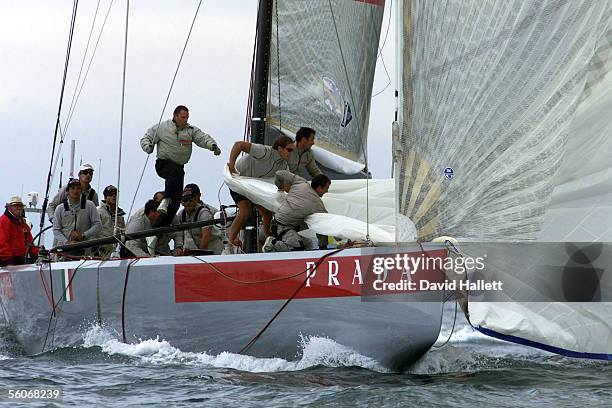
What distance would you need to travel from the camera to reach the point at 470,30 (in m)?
7.06

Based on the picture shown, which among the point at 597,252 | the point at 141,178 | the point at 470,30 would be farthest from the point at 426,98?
the point at 141,178

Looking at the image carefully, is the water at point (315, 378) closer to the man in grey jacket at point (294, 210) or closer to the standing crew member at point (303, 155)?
the man in grey jacket at point (294, 210)

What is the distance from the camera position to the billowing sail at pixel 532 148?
6.88m

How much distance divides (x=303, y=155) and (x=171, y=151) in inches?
49.6

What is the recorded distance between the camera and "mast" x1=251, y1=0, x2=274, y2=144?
1000cm

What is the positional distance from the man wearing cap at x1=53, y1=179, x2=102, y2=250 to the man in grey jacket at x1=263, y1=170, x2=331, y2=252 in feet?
9.35

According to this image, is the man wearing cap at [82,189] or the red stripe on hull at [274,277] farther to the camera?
the man wearing cap at [82,189]

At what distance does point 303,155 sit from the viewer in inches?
375

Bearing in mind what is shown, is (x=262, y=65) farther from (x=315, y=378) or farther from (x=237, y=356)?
(x=315, y=378)

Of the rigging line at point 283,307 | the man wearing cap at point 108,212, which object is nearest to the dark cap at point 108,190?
the man wearing cap at point 108,212

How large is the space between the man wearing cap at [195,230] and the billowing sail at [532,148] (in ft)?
10.9

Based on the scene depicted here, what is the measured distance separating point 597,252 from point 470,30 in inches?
65.7

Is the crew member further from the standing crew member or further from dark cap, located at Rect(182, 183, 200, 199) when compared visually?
dark cap, located at Rect(182, 183, 200, 199)

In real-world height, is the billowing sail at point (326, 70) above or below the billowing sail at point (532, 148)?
above
